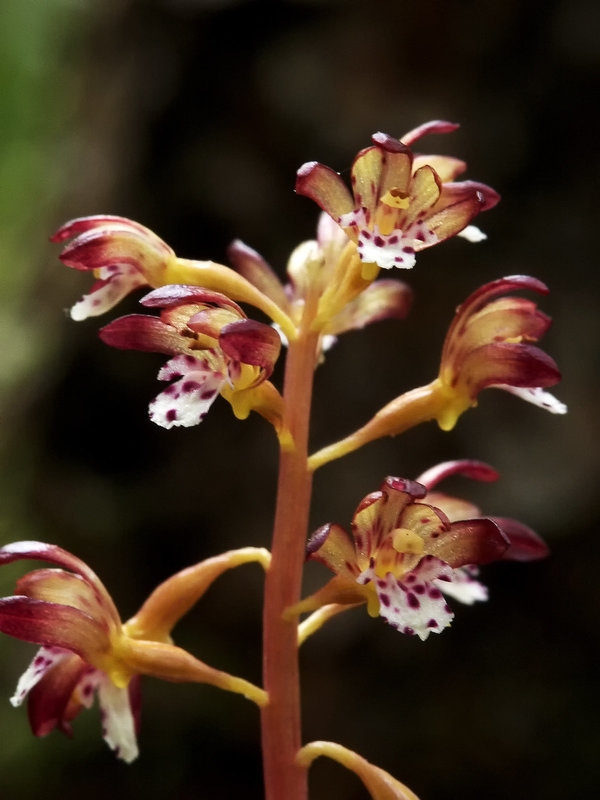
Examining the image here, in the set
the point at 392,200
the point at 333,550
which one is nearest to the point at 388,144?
the point at 392,200

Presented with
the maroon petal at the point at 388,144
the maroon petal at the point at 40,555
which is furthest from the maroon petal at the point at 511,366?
the maroon petal at the point at 40,555

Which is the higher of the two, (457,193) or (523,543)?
(457,193)

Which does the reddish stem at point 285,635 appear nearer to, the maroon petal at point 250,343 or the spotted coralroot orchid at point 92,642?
the spotted coralroot orchid at point 92,642

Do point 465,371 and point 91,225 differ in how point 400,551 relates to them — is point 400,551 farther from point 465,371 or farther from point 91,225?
point 91,225

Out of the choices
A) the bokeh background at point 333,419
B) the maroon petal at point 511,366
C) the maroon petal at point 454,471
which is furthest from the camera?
the bokeh background at point 333,419

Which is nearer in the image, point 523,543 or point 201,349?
point 201,349

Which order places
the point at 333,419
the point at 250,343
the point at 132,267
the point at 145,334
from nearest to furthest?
1. the point at 250,343
2. the point at 145,334
3. the point at 132,267
4. the point at 333,419

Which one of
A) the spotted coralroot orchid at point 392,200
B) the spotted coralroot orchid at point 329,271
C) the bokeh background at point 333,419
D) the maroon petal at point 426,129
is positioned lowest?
the bokeh background at point 333,419

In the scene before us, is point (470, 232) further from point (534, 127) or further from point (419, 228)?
point (534, 127)
